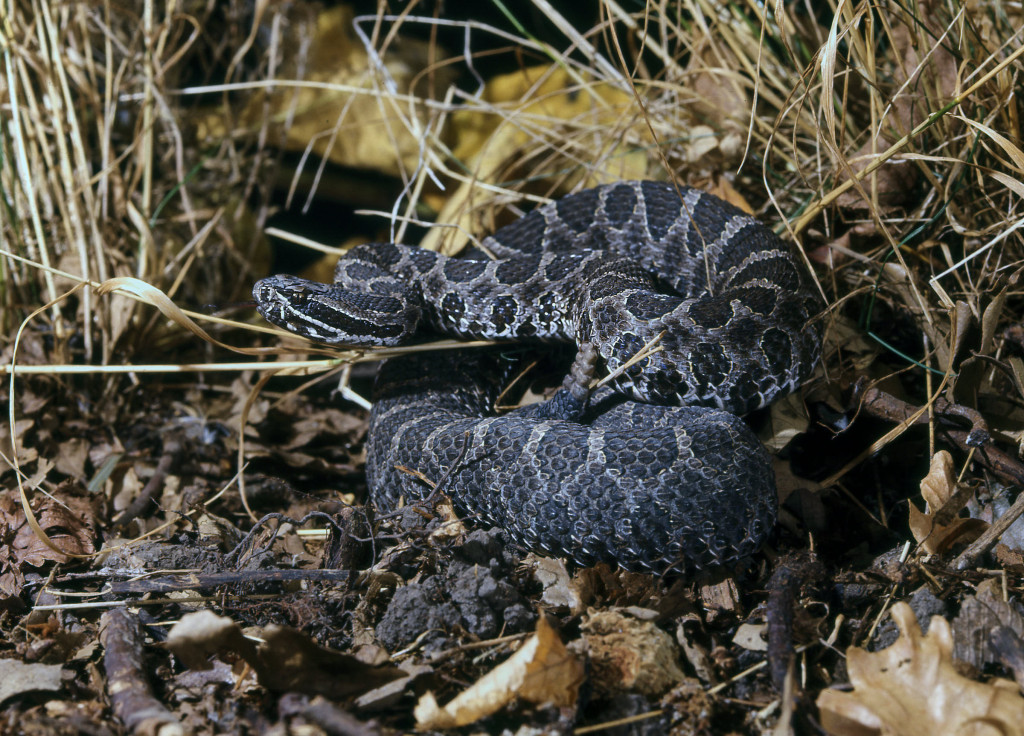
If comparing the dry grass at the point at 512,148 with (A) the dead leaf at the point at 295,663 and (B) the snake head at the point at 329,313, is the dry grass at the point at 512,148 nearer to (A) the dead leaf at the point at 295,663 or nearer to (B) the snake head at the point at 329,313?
(B) the snake head at the point at 329,313

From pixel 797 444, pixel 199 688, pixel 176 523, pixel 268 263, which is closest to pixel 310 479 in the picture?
pixel 176 523

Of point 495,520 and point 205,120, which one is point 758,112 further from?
point 205,120

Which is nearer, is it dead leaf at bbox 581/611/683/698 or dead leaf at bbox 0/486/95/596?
dead leaf at bbox 581/611/683/698

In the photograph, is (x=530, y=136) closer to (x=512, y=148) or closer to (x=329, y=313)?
(x=512, y=148)

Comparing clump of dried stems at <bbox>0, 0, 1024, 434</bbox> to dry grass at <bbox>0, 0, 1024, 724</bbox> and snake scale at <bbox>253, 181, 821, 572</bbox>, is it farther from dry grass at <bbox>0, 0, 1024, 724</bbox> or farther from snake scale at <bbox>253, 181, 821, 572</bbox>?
snake scale at <bbox>253, 181, 821, 572</bbox>

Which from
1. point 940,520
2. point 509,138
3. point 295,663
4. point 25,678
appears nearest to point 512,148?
point 509,138

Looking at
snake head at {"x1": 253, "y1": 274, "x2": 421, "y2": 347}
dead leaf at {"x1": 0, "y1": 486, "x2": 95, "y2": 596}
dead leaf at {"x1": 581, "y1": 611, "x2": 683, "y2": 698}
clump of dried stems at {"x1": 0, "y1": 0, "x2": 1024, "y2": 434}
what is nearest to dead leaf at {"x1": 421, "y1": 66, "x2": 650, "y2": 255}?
clump of dried stems at {"x1": 0, "y1": 0, "x2": 1024, "y2": 434}
